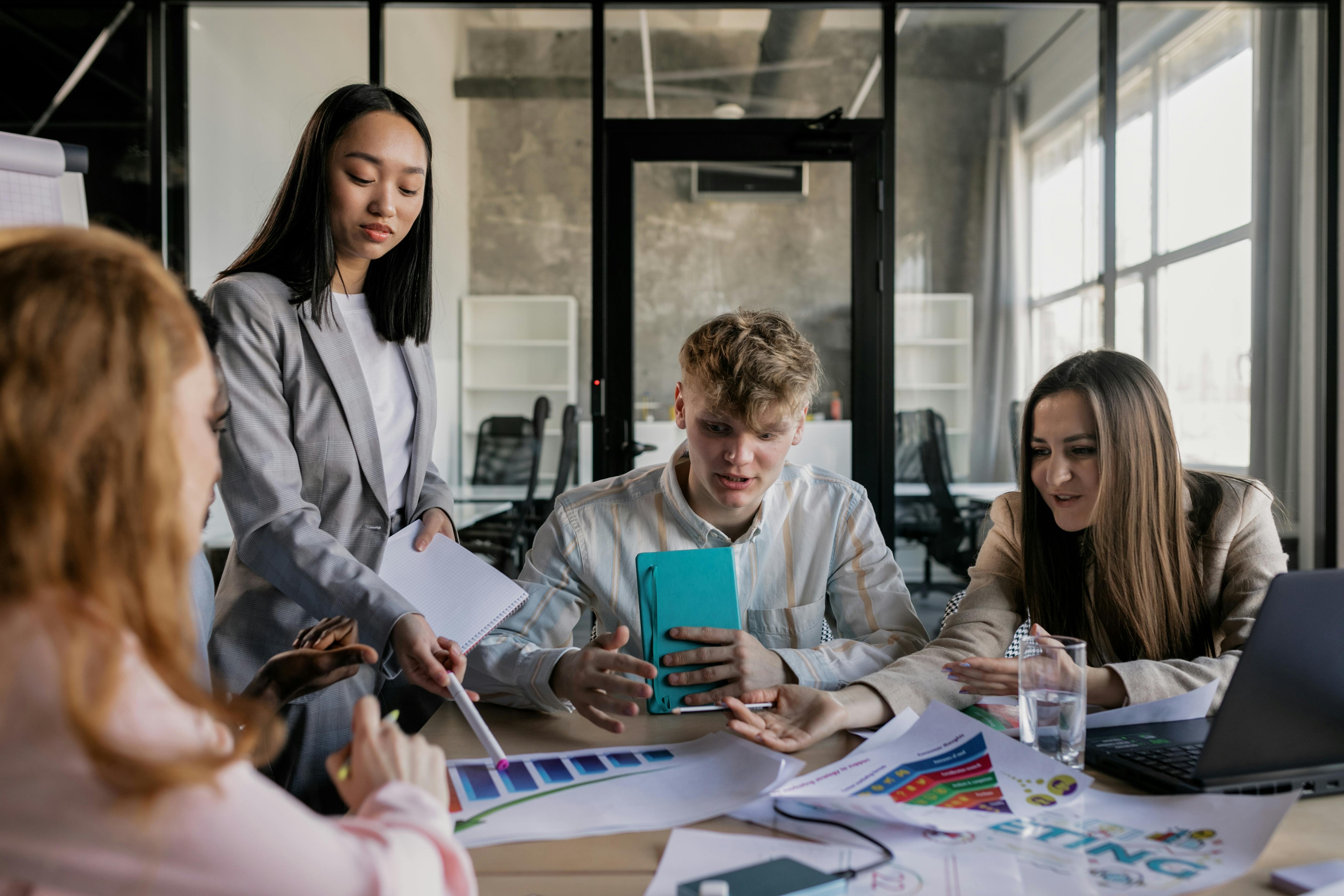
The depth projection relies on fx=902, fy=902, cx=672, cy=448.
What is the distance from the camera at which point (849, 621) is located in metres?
1.60

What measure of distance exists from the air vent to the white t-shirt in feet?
7.36

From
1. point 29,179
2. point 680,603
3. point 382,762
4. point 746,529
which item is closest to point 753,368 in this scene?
point 746,529

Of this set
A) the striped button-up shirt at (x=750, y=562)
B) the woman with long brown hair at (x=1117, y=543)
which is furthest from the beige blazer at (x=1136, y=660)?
the striped button-up shirt at (x=750, y=562)

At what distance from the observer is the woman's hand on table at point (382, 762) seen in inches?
25.6

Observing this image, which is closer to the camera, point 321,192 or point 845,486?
point 321,192

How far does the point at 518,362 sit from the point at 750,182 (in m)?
1.19

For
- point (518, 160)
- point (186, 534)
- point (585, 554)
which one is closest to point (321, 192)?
point (585, 554)

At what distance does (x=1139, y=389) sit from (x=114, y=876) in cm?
154

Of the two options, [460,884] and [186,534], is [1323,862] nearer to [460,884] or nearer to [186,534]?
[460,884]

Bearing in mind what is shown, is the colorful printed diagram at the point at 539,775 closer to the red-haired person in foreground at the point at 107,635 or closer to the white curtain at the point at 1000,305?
the red-haired person in foreground at the point at 107,635

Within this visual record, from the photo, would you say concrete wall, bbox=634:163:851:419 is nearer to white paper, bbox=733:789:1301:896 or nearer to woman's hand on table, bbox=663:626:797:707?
woman's hand on table, bbox=663:626:797:707

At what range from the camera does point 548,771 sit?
101 cm

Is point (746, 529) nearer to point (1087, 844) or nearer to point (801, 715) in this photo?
point (801, 715)

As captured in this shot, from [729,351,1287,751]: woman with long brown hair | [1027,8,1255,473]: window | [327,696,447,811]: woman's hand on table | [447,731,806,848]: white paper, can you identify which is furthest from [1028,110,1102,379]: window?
[327,696,447,811]: woman's hand on table
